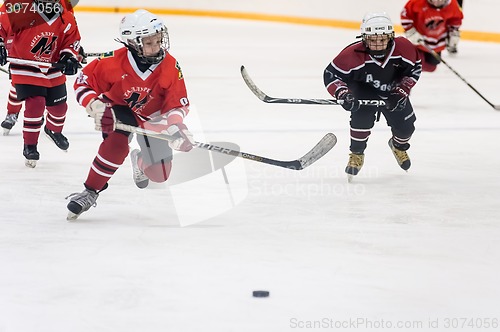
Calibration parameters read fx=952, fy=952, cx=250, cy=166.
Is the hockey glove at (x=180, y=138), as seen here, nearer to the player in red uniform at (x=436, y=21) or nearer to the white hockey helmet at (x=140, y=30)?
the white hockey helmet at (x=140, y=30)

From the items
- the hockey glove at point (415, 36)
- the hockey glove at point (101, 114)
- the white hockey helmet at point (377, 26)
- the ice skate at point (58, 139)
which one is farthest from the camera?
the hockey glove at point (415, 36)

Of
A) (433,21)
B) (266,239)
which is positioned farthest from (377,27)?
(433,21)

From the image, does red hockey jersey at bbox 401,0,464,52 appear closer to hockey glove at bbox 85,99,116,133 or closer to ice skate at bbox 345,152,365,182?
ice skate at bbox 345,152,365,182

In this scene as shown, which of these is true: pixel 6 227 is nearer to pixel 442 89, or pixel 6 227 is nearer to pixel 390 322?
pixel 390 322

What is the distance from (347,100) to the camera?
3.77 meters

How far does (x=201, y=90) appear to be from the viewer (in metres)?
6.85

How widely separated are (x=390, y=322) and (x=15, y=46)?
2.62 m

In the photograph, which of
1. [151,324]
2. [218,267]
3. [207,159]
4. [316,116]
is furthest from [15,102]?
[151,324]

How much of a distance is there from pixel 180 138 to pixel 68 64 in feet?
4.12

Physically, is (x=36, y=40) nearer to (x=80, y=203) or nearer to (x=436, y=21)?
(x=80, y=203)

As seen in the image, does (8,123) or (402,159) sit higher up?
(402,159)

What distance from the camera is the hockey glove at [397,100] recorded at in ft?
12.8

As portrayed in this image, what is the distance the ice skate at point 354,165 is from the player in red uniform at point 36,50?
1277 mm

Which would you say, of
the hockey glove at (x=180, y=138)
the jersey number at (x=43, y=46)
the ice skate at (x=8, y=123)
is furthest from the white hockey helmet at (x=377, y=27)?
the ice skate at (x=8, y=123)
